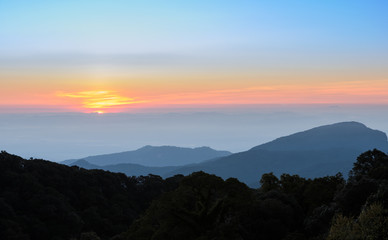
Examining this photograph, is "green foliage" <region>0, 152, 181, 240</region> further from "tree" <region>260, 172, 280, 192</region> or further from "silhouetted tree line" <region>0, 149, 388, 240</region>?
"tree" <region>260, 172, 280, 192</region>

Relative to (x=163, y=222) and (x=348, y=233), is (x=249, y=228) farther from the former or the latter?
(x=348, y=233)

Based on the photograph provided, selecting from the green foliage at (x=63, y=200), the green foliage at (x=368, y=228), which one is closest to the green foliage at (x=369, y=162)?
the green foliage at (x=368, y=228)

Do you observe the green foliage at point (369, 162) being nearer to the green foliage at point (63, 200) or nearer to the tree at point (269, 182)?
the tree at point (269, 182)

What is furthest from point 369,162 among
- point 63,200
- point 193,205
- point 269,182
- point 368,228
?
point 63,200

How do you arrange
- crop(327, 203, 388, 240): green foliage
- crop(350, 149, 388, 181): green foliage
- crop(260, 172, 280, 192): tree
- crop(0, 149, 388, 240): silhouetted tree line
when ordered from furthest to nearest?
crop(350, 149, 388, 181): green foliage
crop(260, 172, 280, 192): tree
crop(0, 149, 388, 240): silhouetted tree line
crop(327, 203, 388, 240): green foliage

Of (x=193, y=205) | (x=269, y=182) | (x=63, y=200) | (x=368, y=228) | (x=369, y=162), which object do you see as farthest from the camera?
(x=63, y=200)

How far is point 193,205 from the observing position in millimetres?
40469

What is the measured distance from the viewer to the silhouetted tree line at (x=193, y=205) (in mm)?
36969

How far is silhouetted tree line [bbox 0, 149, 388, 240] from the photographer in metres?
37.0

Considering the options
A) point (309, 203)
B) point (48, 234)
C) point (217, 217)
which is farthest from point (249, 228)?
point (48, 234)

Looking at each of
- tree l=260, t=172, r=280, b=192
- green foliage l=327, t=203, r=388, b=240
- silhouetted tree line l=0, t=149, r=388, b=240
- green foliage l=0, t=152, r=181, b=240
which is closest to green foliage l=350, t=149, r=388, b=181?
silhouetted tree line l=0, t=149, r=388, b=240

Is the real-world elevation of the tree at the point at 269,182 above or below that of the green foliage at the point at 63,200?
above

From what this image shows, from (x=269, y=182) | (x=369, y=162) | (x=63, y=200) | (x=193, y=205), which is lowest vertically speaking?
(x=63, y=200)

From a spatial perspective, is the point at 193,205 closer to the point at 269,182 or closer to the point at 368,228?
the point at 368,228
